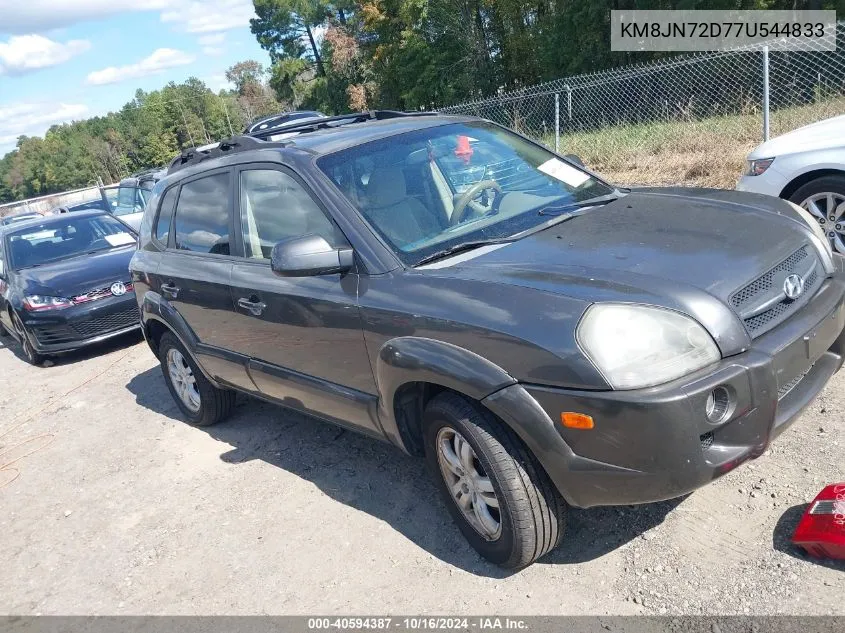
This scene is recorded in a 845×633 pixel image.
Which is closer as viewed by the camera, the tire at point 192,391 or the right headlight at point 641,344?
the right headlight at point 641,344

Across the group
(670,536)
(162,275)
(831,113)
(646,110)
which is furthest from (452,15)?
(670,536)

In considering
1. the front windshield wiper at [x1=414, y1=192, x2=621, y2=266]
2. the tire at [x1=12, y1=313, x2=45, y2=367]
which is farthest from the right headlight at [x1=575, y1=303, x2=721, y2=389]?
the tire at [x1=12, y1=313, x2=45, y2=367]

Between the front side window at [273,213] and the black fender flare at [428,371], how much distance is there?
70cm

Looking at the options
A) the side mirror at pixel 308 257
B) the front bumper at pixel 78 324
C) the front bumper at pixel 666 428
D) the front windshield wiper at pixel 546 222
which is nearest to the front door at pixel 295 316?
the side mirror at pixel 308 257

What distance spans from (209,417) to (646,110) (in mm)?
11532

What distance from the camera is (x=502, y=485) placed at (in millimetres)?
2791

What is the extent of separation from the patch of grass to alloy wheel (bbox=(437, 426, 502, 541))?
7.14 meters

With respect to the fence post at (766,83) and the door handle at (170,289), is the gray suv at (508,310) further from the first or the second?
the fence post at (766,83)

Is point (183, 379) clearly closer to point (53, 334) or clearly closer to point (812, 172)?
point (53, 334)

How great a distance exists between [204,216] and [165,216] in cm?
74

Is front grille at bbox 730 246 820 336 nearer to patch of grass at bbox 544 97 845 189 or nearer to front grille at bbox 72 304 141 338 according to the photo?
patch of grass at bbox 544 97 845 189

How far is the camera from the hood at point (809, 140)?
A: 16.9 feet

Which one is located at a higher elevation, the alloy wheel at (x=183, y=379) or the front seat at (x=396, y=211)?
the front seat at (x=396, y=211)

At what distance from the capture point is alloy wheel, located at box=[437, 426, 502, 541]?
2992 millimetres
